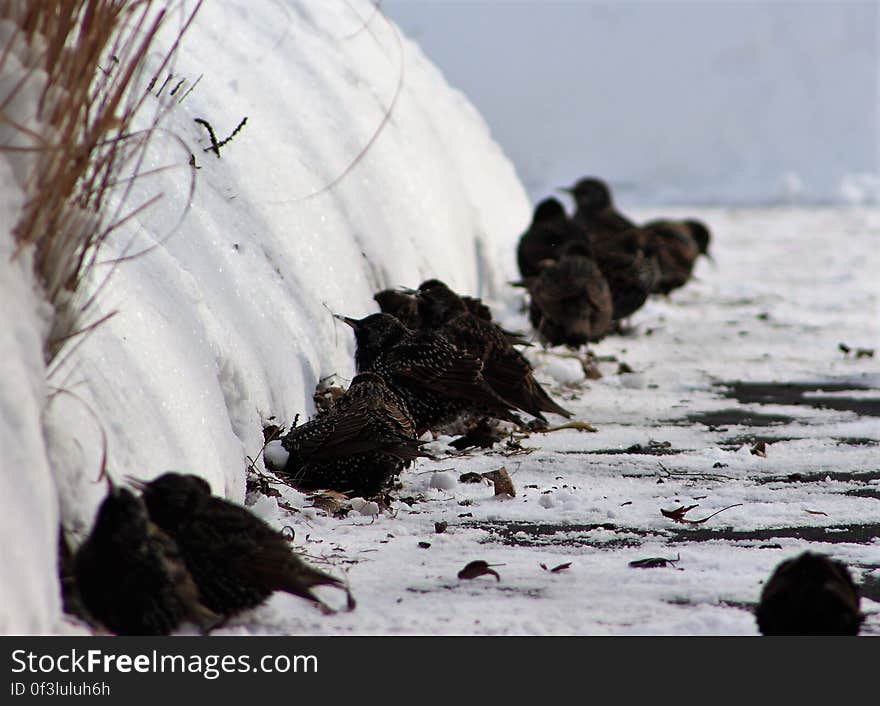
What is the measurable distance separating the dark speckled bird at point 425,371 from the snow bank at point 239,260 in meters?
0.20

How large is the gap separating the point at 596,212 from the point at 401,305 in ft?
14.6

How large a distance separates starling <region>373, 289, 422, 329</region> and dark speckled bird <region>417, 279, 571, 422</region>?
109 millimetres

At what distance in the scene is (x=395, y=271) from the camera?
539 cm

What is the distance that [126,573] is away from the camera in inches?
87.3

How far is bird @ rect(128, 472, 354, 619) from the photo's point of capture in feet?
7.90

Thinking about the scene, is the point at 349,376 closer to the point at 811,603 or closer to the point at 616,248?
the point at 811,603

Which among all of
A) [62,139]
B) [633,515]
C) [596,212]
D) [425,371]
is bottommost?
[633,515]

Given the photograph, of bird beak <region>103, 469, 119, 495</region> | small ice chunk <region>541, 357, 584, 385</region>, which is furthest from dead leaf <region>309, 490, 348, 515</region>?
small ice chunk <region>541, 357, 584, 385</region>

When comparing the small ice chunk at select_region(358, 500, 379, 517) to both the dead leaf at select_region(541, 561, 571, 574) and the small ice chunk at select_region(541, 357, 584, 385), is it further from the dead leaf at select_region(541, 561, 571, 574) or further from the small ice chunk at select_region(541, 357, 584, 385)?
the small ice chunk at select_region(541, 357, 584, 385)

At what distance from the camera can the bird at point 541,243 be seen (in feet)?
25.0

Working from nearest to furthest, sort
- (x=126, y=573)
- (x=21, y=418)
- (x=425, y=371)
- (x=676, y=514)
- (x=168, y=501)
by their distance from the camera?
(x=21, y=418) < (x=126, y=573) < (x=168, y=501) < (x=676, y=514) < (x=425, y=371)

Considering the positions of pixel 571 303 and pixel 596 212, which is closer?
pixel 571 303

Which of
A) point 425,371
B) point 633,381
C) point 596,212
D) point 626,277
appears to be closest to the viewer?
point 425,371

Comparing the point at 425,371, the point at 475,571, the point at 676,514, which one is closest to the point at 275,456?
the point at 425,371
